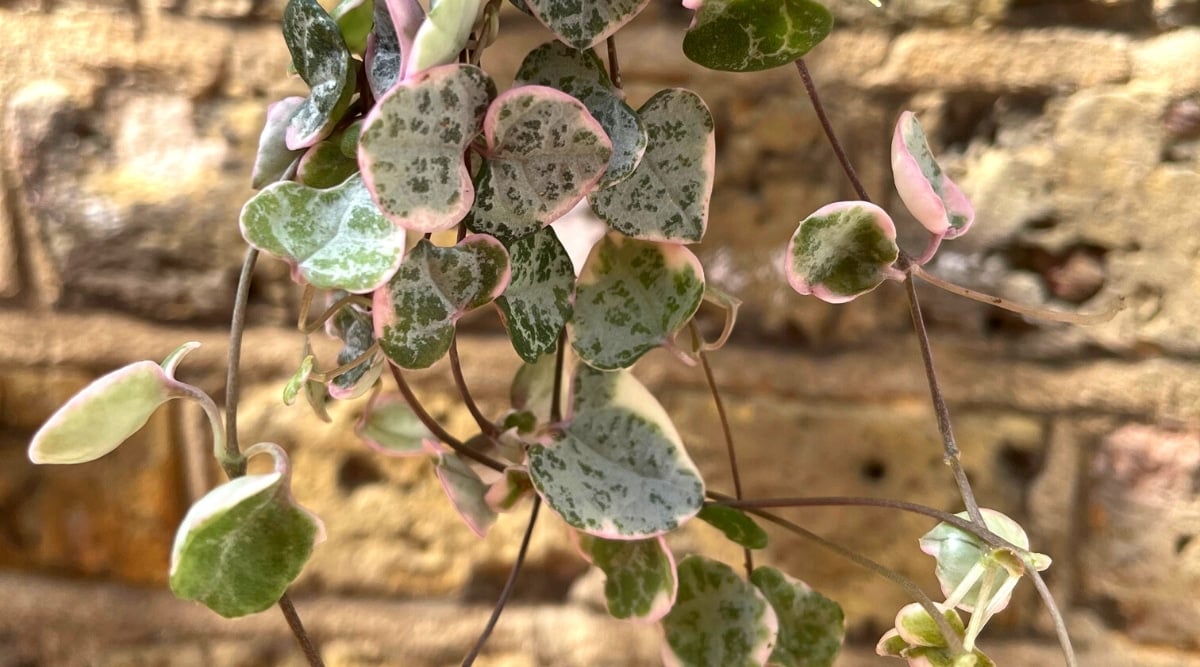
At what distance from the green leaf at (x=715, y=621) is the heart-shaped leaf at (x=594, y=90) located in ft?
0.65

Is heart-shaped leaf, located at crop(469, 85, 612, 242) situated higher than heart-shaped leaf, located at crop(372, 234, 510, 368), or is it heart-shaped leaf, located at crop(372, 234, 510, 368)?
heart-shaped leaf, located at crop(469, 85, 612, 242)

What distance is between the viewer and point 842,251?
293 millimetres

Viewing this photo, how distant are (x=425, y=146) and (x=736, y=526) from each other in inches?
8.1

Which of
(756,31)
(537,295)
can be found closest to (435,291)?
(537,295)

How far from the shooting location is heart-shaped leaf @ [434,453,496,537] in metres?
0.36

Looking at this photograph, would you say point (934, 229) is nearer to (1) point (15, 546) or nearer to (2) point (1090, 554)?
(2) point (1090, 554)

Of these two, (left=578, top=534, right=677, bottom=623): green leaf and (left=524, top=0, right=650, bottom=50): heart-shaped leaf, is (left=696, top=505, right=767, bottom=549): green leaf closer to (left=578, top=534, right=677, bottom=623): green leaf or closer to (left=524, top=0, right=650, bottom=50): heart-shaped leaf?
(left=578, top=534, right=677, bottom=623): green leaf

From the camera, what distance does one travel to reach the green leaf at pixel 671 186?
0.30 meters

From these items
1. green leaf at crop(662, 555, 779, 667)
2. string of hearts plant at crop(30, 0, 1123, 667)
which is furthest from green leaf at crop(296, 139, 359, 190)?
green leaf at crop(662, 555, 779, 667)

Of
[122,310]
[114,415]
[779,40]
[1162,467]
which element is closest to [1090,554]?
[1162,467]

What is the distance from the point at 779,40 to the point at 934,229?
8cm

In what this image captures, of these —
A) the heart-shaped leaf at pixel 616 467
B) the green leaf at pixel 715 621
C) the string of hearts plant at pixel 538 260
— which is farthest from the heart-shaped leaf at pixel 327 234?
the green leaf at pixel 715 621

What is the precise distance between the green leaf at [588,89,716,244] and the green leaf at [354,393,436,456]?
166 mm

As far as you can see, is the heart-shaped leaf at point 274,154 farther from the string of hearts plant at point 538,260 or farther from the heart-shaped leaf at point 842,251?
the heart-shaped leaf at point 842,251
